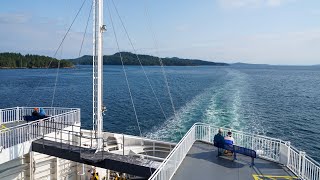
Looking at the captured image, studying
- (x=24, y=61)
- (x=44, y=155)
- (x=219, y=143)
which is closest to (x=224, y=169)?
(x=219, y=143)

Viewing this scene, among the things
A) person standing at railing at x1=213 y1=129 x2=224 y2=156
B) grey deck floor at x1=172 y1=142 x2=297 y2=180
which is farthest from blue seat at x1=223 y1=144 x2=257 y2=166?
grey deck floor at x1=172 y1=142 x2=297 y2=180

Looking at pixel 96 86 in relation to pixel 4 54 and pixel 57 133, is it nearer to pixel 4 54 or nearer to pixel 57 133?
pixel 57 133

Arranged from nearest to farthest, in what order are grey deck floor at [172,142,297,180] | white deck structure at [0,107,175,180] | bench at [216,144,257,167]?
grey deck floor at [172,142,297,180], bench at [216,144,257,167], white deck structure at [0,107,175,180]

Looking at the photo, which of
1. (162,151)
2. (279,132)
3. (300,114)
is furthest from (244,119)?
(162,151)

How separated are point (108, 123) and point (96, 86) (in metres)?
22.9

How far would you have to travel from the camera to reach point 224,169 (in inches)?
440

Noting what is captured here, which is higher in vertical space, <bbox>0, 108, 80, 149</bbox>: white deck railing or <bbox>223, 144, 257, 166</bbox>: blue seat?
<bbox>0, 108, 80, 149</bbox>: white deck railing

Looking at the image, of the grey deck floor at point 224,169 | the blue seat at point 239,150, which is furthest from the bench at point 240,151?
the grey deck floor at point 224,169

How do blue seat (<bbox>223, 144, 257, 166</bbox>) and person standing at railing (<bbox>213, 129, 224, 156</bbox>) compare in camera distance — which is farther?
person standing at railing (<bbox>213, 129, 224, 156</bbox>)

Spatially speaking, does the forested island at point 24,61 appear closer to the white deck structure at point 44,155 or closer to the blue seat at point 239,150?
the white deck structure at point 44,155

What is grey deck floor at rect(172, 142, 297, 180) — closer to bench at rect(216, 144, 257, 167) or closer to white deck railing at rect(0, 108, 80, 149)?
bench at rect(216, 144, 257, 167)

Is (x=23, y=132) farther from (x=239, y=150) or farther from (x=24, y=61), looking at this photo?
(x=24, y=61)

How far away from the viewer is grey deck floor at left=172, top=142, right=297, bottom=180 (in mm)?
10484

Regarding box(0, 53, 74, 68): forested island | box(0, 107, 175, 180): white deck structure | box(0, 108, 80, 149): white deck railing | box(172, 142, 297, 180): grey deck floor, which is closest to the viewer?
box(172, 142, 297, 180): grey deck floor
